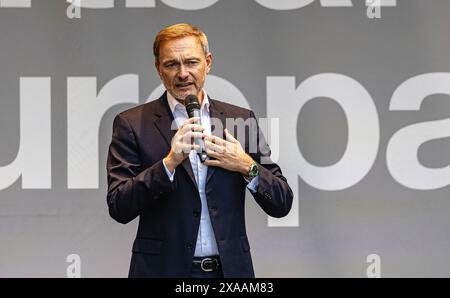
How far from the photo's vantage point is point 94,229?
3586 mm

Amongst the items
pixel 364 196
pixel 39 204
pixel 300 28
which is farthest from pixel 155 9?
pixel 364 196

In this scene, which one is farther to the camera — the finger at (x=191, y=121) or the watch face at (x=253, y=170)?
the watch face at (x=253, y=170)

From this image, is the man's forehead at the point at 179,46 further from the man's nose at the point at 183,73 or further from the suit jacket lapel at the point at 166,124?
the suit jacket lapel at the point at 166,124

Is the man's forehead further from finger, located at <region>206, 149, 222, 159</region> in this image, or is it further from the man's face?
finger, located at <region>206, 149, 222, 159</region>

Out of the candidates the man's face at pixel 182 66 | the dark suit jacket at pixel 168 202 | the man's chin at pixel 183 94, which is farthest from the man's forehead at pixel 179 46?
the dark suit jacket at pixel 168 202

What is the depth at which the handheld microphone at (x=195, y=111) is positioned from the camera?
2.24 meters

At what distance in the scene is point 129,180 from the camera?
2334mm

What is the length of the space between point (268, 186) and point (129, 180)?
1.54 feet

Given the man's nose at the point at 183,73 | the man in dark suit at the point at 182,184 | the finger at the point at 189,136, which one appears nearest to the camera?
the finger at the point at 189,136

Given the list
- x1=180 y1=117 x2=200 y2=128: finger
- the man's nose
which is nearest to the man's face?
the man's nose

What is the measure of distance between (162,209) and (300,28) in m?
1.57

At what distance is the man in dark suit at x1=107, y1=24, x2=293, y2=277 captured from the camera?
2.32m

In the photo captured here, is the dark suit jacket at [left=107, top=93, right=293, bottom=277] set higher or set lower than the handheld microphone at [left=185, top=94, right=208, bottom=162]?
lower
